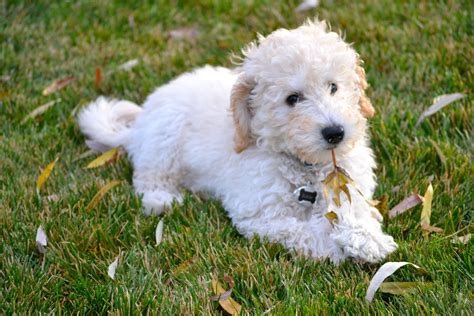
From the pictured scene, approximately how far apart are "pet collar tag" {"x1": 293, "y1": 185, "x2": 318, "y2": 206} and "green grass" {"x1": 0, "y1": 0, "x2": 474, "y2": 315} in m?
0.35

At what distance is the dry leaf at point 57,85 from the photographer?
567 centimetres

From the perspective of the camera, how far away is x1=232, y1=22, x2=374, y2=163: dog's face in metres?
3.55

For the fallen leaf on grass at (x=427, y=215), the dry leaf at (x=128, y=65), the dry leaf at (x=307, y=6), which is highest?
the fallen leaf on grass at (x=427, y=215)

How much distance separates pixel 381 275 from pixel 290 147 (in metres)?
0.86

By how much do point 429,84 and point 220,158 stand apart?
74.3 inches

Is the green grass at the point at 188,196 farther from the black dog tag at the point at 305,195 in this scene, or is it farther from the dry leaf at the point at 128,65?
the black dog tag at the point at 305,195

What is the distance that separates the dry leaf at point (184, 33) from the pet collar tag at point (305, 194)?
3032 mm

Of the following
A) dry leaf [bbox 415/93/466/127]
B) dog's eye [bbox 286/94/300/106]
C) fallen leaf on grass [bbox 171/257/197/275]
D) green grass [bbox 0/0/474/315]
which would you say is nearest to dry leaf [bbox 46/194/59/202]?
green grass [bbox 0/0/474/315]

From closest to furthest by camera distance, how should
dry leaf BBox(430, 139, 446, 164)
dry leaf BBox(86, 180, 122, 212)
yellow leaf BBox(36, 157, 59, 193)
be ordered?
dry leaf BBox(86, 180, 122, 212), dry leaf BBox(430, 139, 446, 164), yellow leaf BBox(36, 157, 59, 193)

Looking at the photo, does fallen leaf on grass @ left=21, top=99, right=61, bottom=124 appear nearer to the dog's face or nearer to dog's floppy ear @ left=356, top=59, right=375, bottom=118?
the dog's face

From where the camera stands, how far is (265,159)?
391 centimetres

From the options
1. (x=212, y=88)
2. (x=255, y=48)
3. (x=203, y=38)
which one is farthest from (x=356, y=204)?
(x=203, y=38)

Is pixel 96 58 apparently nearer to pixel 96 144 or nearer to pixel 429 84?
pixel 96 144

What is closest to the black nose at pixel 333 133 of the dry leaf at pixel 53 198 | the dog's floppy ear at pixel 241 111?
the dog's floppy ear at pixel 241 111
